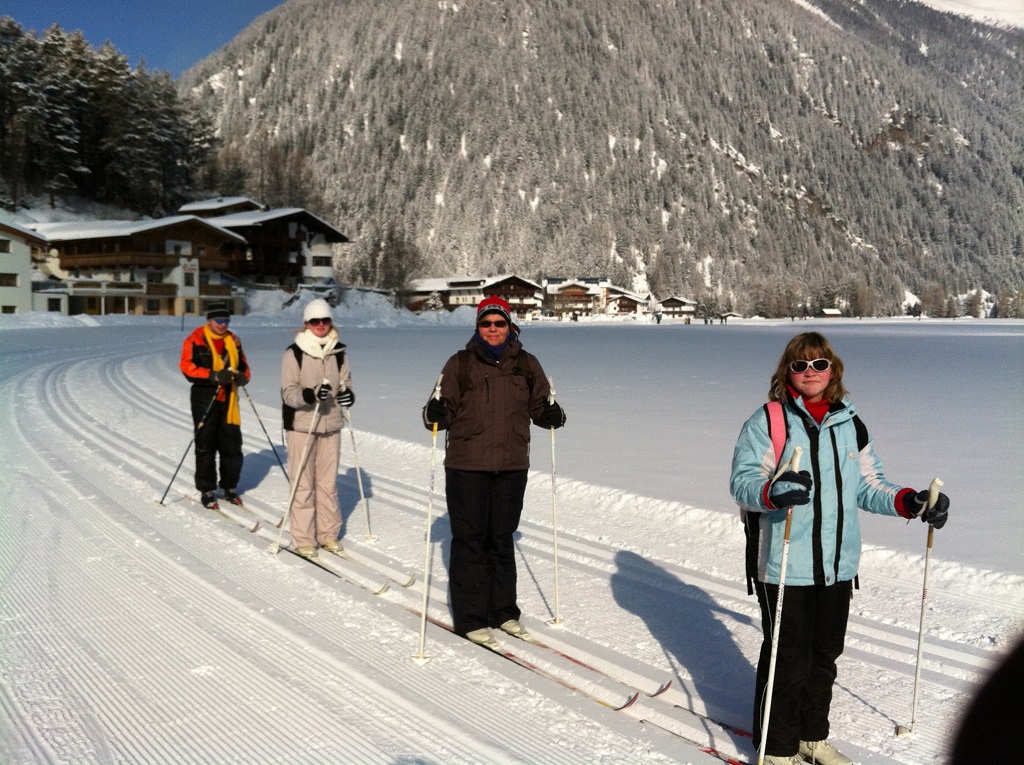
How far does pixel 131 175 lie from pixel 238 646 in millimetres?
67774

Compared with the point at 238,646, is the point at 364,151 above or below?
above

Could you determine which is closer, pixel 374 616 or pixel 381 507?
pixel 374 616

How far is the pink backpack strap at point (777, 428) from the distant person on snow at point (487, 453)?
1545mm

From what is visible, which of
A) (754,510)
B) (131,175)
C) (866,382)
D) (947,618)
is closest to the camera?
(754,510)

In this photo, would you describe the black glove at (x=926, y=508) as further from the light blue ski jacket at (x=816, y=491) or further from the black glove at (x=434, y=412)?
the black glove at (x=434, y=412)

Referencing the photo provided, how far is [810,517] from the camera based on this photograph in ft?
9.50

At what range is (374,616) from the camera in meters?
4.60

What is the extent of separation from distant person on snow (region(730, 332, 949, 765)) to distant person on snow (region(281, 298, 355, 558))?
3.50 meters

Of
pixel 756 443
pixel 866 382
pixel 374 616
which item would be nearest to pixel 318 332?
pixel 374 616

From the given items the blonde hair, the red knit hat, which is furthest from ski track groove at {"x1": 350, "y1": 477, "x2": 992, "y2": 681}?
the red knit hat

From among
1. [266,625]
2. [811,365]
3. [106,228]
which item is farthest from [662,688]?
[106,228]

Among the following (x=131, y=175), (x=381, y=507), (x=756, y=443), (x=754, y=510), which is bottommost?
(x=381, y=507)

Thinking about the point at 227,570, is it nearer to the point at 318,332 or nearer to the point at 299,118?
the point at 318,332

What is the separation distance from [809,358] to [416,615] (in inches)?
113
